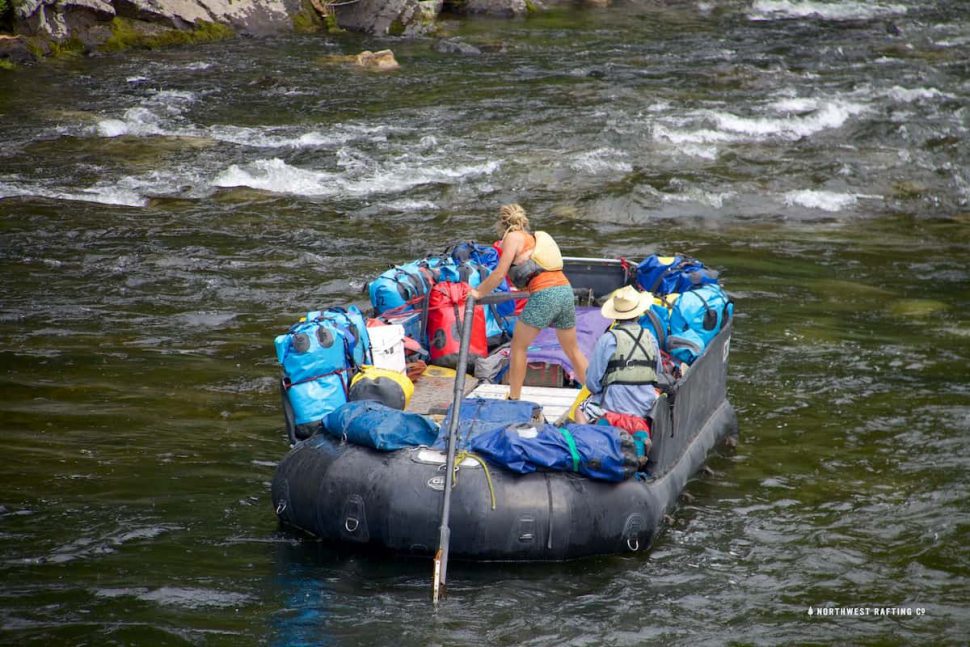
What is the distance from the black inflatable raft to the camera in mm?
7816

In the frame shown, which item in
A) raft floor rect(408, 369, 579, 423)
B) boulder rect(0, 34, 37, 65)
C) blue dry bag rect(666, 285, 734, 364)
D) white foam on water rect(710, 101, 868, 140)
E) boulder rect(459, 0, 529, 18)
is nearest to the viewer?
raft floor rect(408, 369, 579, 423)

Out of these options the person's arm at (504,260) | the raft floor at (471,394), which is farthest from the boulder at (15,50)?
the person's arm at (504,260)

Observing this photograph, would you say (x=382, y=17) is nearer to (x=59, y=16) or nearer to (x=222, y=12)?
(x=222, y=12)

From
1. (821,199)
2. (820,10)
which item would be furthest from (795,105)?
(820,10)

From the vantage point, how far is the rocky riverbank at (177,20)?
2577 cm

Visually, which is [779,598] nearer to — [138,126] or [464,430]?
[464,430]

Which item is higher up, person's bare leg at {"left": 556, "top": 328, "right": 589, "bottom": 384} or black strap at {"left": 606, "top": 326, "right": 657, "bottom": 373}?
black strap at {"left": 606, "top": 326, "right": 657, "bottom": 373}

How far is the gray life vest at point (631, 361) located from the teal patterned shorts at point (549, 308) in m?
A: 1.06

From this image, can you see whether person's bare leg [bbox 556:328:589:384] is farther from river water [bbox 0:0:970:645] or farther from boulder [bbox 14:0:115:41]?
boulder [bbox 14:0:115:41]

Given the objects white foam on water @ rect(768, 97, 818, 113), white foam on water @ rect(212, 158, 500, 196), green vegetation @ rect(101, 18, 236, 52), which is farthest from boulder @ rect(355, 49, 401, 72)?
white foam on water @ rect(768, 97, 818, 113)

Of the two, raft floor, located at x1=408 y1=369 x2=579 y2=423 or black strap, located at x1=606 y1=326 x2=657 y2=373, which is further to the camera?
raft floor, located at x1=408 y1=369 x2=579 y2=423

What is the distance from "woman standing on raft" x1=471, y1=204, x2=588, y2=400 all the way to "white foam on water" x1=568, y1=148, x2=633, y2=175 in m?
9.83

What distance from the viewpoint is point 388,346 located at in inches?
382

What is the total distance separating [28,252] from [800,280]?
955 cm
